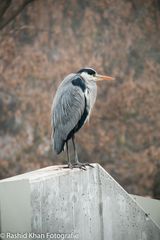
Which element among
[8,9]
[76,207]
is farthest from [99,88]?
[76,207]

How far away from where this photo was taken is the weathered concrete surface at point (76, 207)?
15.9 feet

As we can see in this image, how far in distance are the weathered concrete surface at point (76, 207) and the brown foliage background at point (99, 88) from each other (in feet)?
7.24

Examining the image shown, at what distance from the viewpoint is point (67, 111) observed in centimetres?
572

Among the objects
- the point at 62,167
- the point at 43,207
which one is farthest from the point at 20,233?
the point at 62,167

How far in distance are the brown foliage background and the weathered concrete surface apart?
2208 millimetres

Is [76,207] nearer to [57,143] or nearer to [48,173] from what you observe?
[48,173]

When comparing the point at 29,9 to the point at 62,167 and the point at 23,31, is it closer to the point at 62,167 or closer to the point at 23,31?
the point at 23,31

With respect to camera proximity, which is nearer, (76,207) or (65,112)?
(76,207)

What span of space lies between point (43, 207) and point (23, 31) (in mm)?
3643

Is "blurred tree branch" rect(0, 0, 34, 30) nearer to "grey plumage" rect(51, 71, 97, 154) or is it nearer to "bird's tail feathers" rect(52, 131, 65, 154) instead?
"grey plumage" rect(51, 71, 97, 154)

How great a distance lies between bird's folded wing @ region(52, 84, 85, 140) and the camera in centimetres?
570

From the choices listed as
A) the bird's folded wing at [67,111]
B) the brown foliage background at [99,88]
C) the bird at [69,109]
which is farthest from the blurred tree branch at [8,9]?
the bird's folded wing at [67,111]

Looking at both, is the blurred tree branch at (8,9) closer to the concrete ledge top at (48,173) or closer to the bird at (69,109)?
the bird at (69,109)

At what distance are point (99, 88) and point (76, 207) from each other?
9.90ft
